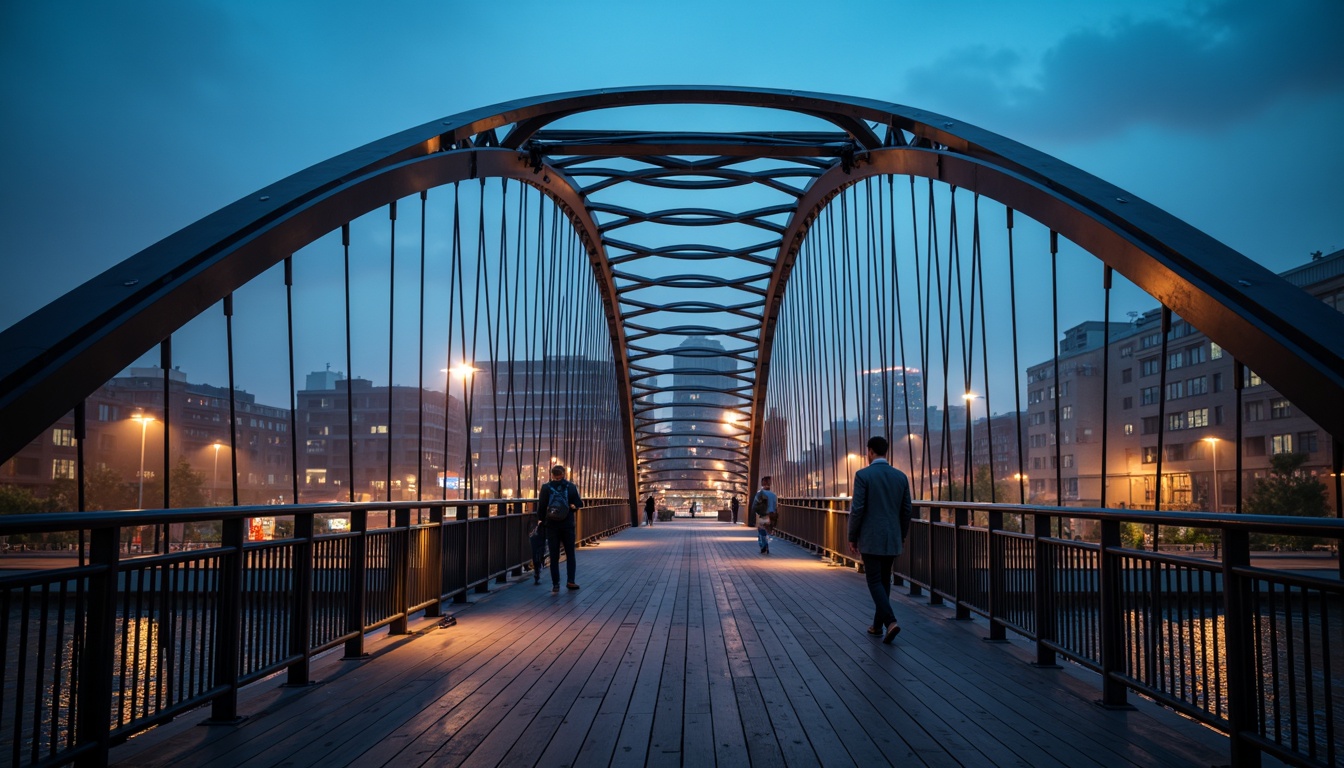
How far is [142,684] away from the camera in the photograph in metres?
3.90

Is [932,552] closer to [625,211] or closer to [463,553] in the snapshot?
[463,553]

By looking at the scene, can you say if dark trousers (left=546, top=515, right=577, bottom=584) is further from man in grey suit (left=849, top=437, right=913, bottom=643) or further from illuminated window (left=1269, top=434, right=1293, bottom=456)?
illuminated window (left=1269, top=434, right=1293, bottom=456)

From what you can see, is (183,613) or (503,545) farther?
(503,545)

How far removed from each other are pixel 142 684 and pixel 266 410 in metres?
75.6

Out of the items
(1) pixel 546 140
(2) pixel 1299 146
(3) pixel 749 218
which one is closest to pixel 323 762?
(1) pixel 546 140

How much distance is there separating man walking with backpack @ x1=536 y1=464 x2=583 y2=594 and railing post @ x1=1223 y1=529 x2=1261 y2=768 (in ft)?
25.7

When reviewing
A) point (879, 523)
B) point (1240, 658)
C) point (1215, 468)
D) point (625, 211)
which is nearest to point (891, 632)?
point (879, 523)

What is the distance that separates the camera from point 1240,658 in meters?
3.61

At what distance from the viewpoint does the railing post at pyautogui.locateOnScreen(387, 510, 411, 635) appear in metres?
7.09

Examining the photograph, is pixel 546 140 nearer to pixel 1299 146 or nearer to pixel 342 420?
pixel 342 420

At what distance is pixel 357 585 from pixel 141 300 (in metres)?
2.38

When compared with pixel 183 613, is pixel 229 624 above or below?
below

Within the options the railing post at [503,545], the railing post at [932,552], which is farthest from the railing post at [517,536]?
the railing post at [932,552]

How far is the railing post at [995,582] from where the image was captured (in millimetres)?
6746
